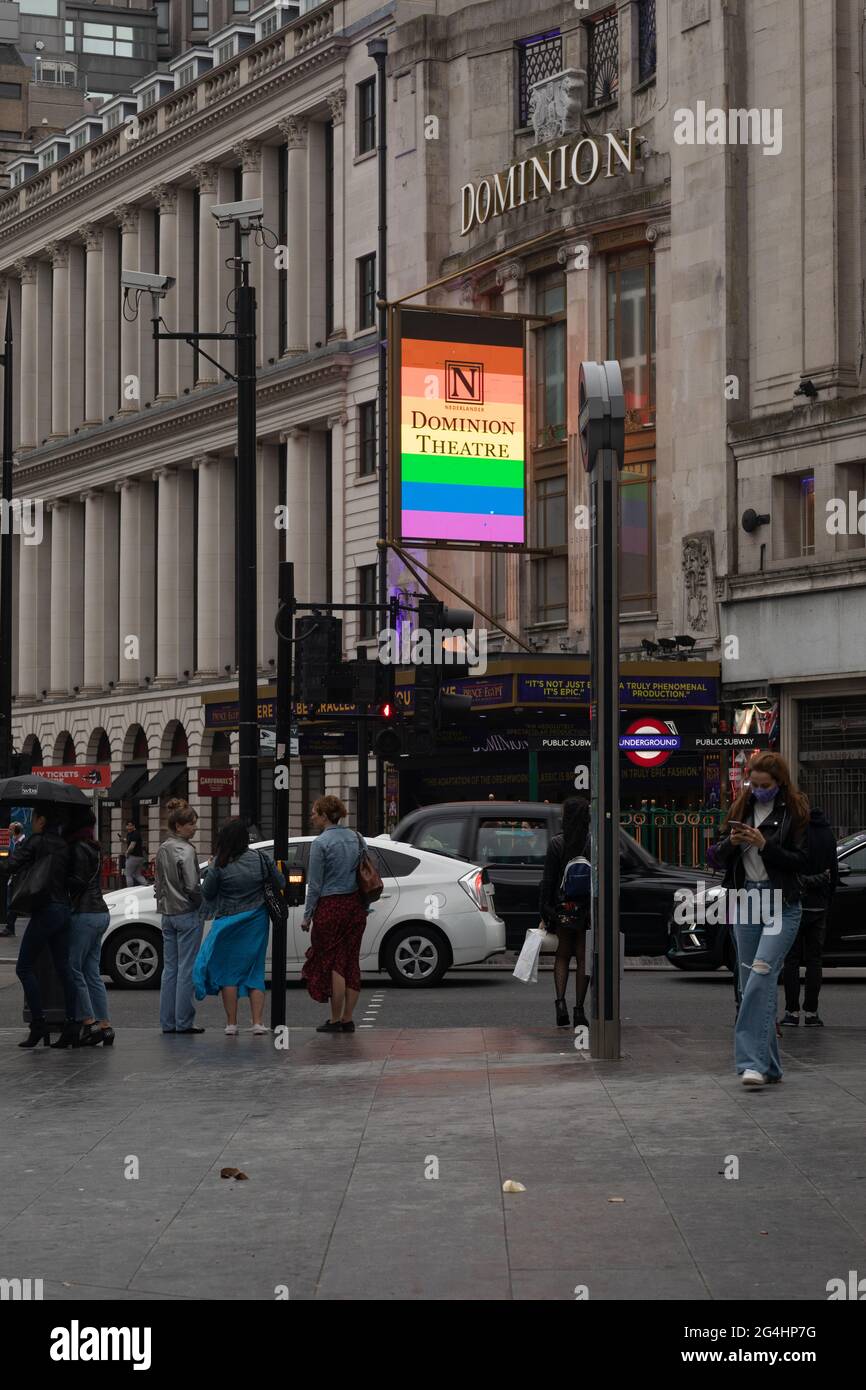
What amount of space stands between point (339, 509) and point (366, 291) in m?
5.73

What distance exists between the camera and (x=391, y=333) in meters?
41.1

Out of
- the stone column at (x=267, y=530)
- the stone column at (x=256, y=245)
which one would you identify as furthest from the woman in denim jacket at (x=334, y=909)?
the stone column at (x=256, y=245)

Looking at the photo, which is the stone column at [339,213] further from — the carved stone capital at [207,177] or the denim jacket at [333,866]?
the denim jacket at [333,866]

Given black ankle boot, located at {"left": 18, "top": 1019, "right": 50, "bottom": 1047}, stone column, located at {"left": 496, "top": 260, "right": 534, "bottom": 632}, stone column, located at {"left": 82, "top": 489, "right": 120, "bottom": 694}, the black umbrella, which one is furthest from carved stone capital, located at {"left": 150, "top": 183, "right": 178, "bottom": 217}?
black ankle boot, located at {"left": 18, "top": 1019, "right": 50, "bottom": 1047}

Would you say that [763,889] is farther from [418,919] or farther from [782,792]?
[418,919]

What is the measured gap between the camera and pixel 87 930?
15805 mm

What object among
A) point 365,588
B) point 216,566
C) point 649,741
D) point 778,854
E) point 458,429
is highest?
point 458,429

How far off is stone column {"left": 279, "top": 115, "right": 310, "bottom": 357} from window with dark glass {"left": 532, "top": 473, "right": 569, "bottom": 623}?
14135 mm

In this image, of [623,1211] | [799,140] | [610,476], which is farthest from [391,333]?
[623,1211]

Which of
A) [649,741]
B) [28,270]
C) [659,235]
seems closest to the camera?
[649,741]

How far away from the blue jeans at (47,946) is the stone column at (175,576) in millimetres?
50407

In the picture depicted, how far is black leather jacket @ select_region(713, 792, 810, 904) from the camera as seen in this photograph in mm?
12625

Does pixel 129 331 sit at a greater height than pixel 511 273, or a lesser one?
greater

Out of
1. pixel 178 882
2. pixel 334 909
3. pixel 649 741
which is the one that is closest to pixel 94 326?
pixel 649 741
